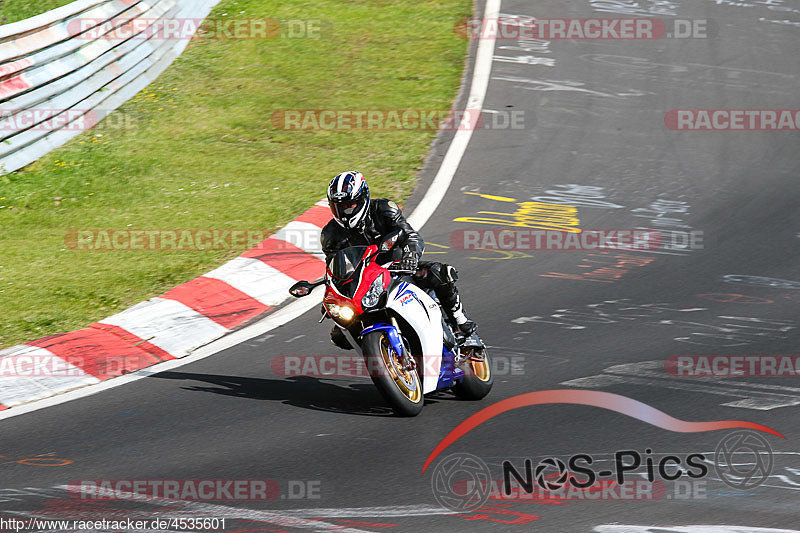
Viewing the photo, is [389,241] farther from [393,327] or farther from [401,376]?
[401,376]

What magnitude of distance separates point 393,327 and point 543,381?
128 centimetres

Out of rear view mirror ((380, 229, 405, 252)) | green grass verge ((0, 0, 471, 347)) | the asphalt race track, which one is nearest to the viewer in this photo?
the asphalt race track

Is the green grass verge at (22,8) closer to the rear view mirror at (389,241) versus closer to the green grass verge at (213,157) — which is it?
the green grass verge at (213,157)

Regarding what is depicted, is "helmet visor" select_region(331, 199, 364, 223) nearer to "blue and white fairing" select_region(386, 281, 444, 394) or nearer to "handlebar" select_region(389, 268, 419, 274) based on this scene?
"handlebar" select_region(389, 268, 419, 274)

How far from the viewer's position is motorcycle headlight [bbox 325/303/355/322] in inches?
252

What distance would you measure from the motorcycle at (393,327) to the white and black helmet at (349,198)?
8.4 inches

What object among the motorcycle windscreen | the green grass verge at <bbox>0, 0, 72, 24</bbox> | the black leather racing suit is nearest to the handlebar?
the black leather racing suit

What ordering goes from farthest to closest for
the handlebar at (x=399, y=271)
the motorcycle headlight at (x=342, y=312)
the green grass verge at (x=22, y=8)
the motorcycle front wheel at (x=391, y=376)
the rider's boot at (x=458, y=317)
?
1. the green grass verge at (x=22, y=8)
2. the rider's boot at (x=458, y=317)
3. the handlebar at (x=399, y=271)
4. the motorcycle headlight at (x=342, y=312)
5. the motorcycle front wheel at (x=391, y=376)

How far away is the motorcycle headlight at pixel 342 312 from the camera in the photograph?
639 centimetres

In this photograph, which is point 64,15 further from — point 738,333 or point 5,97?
point 738,333

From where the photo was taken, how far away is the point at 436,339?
6.72 m

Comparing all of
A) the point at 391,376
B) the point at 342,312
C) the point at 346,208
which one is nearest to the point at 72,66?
the point at 346,208

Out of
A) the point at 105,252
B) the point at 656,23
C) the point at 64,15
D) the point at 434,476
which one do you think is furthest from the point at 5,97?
the point at 656,23

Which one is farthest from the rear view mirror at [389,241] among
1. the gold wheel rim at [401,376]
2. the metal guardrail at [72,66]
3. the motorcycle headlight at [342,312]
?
the metal guardrail at [72,66]
